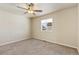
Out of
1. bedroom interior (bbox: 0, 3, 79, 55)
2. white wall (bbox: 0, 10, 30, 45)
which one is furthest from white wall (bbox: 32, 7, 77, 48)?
white wall (bbox: 0, 10, 30, 45)

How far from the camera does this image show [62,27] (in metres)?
3.25

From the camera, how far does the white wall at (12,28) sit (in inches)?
110

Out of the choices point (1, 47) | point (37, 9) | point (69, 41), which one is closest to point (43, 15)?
point (37, 9)

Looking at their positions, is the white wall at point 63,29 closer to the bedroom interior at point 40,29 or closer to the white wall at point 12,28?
the bedroom interior at point 40,29

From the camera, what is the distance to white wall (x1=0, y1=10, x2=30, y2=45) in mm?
2806

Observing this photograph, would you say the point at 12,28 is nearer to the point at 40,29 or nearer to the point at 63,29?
the point at 40,29

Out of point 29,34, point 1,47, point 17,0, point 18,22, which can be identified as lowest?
point 1,47

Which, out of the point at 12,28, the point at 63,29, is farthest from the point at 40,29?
the point at 12,28

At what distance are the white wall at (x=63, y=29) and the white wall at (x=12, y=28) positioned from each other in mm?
427

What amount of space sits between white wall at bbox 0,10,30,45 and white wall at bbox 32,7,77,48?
0.43 m

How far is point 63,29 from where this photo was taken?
10.5ft

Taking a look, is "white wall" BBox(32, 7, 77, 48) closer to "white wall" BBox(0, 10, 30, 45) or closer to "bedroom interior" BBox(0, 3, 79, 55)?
"bedroom interior" BBox(0, 3, 79, 55)

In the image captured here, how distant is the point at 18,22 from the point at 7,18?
47 centimetres

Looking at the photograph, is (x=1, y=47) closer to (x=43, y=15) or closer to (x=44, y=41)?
(x=44, y=41)
